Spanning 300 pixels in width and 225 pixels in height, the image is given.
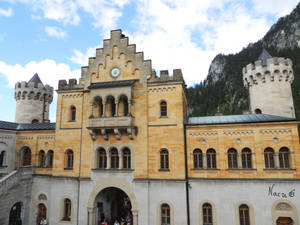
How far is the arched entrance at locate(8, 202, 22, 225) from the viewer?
2227 cm

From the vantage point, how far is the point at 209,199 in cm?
1805

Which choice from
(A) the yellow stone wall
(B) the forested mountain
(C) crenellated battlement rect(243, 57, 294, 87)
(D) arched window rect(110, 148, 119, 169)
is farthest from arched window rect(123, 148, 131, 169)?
(B) the forested mountain

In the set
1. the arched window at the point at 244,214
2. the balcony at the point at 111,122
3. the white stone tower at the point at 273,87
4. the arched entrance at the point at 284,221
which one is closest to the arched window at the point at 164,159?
the balcony at the point at 111,122

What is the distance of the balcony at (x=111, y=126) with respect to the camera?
19562mm

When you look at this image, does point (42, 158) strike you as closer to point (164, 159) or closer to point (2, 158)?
point (2, 158)

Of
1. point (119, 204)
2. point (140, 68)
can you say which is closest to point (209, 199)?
point (119, 204)

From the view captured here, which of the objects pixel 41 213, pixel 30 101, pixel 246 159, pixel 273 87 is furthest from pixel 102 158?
pixel 273 87

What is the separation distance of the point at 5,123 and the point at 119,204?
17763 millimetres

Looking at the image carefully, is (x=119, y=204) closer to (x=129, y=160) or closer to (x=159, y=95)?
(x=129, y=160)

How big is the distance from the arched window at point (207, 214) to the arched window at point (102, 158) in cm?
1040

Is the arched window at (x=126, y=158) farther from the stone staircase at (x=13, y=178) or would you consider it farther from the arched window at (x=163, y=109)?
the stone staircase at (x=13, y=178)

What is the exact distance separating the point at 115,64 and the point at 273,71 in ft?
59.7

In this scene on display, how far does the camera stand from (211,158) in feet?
62.1

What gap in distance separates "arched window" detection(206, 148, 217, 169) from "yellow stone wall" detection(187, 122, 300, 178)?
13.3 inches
